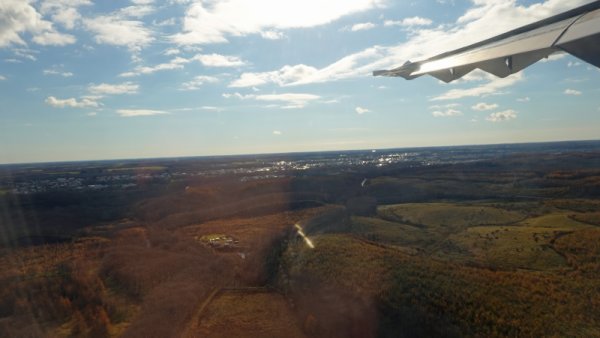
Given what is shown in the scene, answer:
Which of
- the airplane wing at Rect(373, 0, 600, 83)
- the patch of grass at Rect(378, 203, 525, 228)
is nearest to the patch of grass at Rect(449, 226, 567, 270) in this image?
the patch of grass at Rect(378, 203, 525, 228)

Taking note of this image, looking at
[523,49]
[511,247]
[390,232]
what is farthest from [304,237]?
[523,49]

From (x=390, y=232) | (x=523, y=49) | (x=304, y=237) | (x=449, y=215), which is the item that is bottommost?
(x=449, y=215)

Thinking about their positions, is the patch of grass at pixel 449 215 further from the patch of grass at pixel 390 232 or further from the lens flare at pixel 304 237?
the lens flare at pixel 304 237

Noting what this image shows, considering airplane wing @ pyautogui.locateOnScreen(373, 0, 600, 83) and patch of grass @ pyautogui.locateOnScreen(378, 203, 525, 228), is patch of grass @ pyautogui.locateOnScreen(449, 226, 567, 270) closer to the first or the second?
patch of grass @ pyautogui.locateOnScreen(378, 203, 525, 228)

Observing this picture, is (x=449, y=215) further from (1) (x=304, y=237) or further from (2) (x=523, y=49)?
(2) (x=523, y=49)

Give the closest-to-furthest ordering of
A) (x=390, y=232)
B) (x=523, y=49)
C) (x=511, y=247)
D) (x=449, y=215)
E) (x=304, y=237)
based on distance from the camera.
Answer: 1. (x=523, y=49)
2. (x=511, y=247)
3. (x=304, y=237)
4. (x=390, y=232)
5. (x=449, y=215)

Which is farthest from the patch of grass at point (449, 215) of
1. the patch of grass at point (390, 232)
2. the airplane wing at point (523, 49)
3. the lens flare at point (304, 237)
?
the airplane wing at point (523, 49)

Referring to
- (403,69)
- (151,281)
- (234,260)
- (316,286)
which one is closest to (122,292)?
(151,281)

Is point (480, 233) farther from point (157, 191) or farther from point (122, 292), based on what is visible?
point (157, 191)
